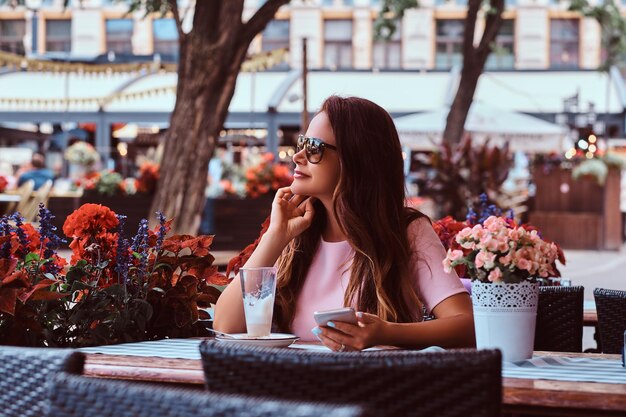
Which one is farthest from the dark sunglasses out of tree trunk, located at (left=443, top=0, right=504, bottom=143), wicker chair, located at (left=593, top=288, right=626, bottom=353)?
tree trunk, located at (left=443, top=0, right=504, bottom=143)

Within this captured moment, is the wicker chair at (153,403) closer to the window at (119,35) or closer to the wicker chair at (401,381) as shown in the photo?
the wicker chair at (401,381)

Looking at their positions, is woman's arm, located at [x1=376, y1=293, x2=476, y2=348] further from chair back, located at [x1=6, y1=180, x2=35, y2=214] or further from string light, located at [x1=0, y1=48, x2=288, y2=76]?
string light, located at [x1=0, y1=48, x2=288, y2=76]

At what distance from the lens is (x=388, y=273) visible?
11.1 feet

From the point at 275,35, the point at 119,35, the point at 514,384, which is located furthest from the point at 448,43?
the point at 514,384

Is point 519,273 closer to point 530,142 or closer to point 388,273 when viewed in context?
point 388,273

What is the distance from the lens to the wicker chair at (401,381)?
72.3 inches

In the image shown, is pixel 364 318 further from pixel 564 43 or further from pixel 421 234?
pixel 564 43

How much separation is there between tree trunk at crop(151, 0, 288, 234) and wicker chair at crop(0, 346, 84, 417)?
7.88 m

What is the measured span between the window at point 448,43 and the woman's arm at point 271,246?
94.0ft

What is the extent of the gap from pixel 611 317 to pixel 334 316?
1639mm

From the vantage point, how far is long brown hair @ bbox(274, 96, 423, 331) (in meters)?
3.37

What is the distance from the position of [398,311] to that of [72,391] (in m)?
1.70

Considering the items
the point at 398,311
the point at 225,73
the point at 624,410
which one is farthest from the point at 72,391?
the point at 225,73

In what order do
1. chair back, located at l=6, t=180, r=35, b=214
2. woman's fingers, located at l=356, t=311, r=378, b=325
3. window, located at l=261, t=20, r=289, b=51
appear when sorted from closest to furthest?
woman's fingers, located at l=356, t=311, r=378, b=325 → chair back, located at l=6, t=180, r=35, b=214 → window, located at l=261, t=20, r=289, b=51
